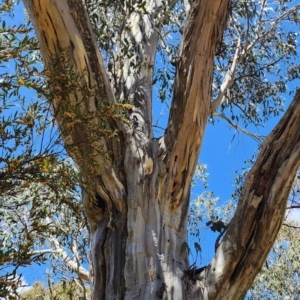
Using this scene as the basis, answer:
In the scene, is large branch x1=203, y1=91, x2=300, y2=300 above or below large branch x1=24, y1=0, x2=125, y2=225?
below

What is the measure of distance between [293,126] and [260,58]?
3277 millimetres

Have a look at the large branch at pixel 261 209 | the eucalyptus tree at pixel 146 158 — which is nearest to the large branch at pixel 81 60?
the eucalyptus tree at pixel 146 158

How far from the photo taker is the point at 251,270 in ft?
9.29

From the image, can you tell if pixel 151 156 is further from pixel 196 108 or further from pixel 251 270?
pixel 251 270

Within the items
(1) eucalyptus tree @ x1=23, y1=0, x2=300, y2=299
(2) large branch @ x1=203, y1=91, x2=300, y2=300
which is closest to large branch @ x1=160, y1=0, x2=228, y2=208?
(1) eucalyptus tree @ x1=23, y1=0, x2=300, y2=299

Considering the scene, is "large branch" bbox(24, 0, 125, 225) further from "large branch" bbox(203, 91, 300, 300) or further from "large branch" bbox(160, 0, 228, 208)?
"large branch" bbox(203, 91, 300, 300)

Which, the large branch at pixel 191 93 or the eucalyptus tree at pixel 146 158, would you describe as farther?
the large branch at pixel 191 93

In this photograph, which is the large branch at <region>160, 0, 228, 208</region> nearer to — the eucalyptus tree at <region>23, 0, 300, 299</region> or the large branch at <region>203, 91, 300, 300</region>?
the eucalyptus tree at <region>23, 0, 300, 299</region>

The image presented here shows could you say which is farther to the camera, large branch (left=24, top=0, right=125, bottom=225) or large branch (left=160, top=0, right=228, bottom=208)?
large branch (left=160, top=0, right=228, bottom=208)

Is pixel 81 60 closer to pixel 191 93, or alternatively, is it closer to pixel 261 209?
pixel 191 93

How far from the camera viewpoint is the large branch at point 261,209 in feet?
9.11

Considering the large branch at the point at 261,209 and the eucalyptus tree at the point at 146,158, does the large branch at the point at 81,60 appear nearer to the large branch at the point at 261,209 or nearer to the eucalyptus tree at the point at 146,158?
the eucalyptus tree at the point at 146,158

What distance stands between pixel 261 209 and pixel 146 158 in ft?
3.09

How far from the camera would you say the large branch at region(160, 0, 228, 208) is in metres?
3.43
